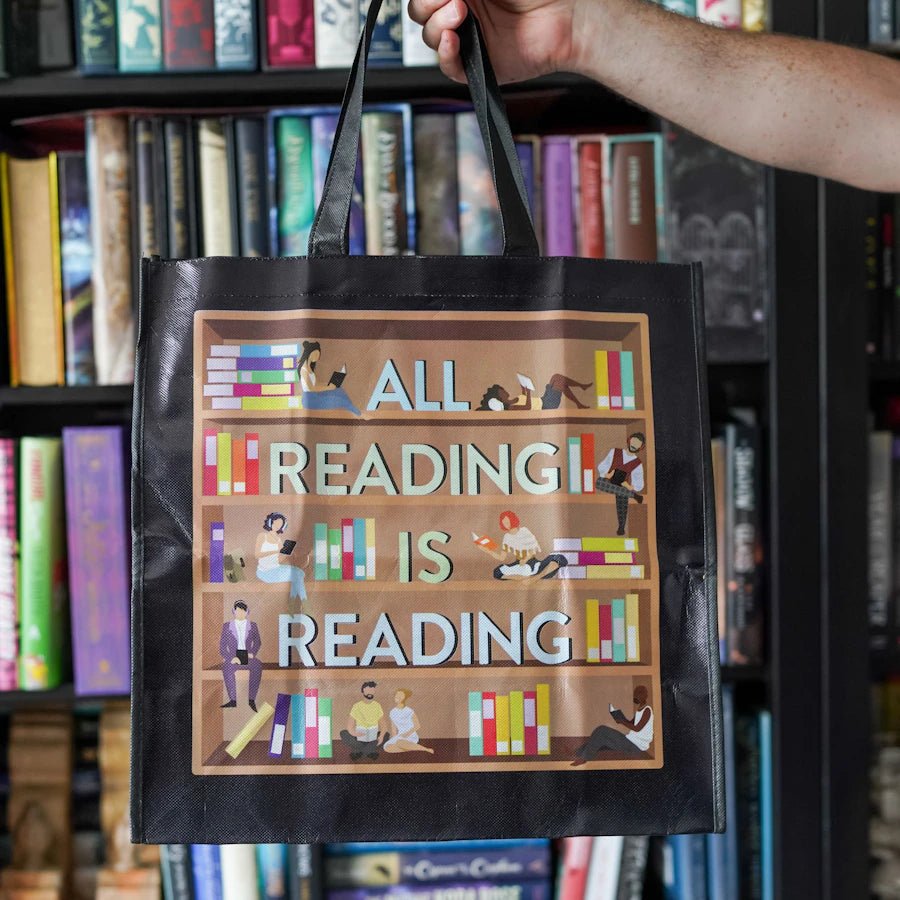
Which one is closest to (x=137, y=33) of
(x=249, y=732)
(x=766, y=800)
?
(x=249, y=732)

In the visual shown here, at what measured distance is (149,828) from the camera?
0.59 m

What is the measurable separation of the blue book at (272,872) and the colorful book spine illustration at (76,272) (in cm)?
58

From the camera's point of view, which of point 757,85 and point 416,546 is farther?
point 757,85

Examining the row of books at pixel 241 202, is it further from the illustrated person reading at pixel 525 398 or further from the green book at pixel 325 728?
the green book at pixel 325 728

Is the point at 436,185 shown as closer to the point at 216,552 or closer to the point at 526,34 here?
the point at 526,34

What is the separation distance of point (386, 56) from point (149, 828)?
782 millimetres

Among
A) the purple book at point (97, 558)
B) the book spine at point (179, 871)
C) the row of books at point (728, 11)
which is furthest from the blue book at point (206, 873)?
the row of books at point (728, 11)

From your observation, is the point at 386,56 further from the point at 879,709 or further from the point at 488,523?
the point at 879,709

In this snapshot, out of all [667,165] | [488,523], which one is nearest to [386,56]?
[667,165]

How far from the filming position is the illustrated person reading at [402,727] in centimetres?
60

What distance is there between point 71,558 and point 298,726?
466 mm

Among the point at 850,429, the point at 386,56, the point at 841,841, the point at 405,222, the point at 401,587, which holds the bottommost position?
the point at 841,841

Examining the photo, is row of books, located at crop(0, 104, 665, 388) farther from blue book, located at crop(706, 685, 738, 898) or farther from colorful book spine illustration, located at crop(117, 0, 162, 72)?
blue book, located at crop(706, 685, 738, 898)

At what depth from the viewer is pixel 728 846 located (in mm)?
976
